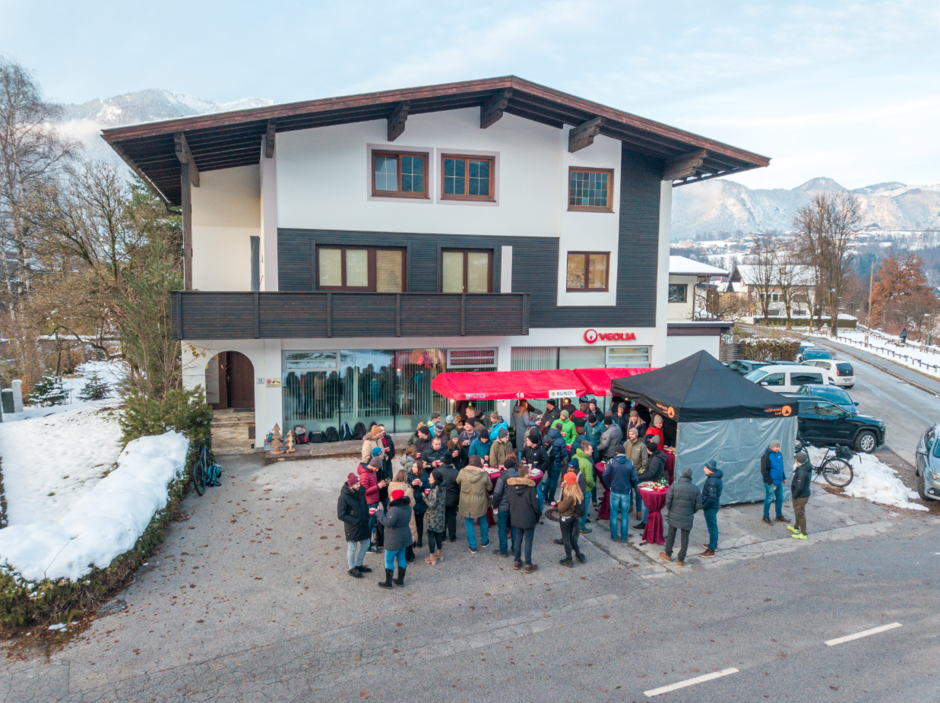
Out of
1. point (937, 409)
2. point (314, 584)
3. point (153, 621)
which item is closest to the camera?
point (153, 621)

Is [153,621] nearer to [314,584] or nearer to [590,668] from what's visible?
[314,584]

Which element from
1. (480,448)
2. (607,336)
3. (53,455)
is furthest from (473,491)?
(53,455)

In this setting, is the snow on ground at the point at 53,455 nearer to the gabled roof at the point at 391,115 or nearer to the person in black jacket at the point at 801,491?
the gabled roof at the point at 391,115

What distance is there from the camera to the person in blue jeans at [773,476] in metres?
11.2

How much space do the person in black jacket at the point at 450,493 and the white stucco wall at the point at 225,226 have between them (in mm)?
13419

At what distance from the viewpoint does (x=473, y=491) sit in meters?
9.52

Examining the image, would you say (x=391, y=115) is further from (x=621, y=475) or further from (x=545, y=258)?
(x=621, y=475)

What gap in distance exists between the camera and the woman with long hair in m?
8.94

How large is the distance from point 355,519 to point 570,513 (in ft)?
10.9

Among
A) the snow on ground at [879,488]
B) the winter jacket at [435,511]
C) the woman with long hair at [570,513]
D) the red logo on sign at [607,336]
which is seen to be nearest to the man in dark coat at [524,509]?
the woman with long hair at [570,513]

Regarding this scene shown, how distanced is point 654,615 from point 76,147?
35583 mm

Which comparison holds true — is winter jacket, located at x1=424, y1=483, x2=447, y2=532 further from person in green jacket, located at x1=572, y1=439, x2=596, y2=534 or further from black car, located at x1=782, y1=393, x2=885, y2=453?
black car, located at x1=782, y1=393, x2=885, y2=453

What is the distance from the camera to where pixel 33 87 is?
1135 inches

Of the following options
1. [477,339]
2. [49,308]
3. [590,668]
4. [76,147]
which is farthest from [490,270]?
[76,147]
